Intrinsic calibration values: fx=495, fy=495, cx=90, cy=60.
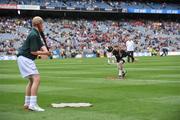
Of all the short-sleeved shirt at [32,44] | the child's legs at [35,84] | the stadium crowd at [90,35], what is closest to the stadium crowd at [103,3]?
the stadium crowd at [90,35]

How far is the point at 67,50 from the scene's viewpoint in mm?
66625

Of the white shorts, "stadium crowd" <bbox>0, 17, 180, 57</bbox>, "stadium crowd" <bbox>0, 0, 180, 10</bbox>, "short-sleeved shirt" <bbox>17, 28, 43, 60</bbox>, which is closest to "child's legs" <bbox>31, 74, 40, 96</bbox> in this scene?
the white shorts

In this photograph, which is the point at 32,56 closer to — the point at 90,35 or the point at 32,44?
the point at 32,44

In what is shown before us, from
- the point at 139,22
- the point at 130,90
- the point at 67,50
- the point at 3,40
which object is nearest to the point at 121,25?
the point at 139,22

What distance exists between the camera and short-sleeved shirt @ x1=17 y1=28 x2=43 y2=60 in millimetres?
11789

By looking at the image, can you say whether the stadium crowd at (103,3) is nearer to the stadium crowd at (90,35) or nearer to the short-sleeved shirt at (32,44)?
the stadium crowd at (90,35)

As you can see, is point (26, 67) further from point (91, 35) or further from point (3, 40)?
point (91, 35)

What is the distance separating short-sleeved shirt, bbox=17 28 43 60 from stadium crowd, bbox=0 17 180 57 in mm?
50051

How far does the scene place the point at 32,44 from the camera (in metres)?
11.8

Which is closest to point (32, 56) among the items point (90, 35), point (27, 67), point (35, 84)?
point (27, 67)

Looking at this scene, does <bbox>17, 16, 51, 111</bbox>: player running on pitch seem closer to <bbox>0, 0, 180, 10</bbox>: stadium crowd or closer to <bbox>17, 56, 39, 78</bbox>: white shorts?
<bbox>17, 56, 39, 78</bbox>: white shorts

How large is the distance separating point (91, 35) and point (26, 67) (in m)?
61.7

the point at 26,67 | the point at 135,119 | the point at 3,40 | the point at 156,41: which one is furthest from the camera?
the point at 156,41

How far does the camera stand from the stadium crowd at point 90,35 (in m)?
66.7
